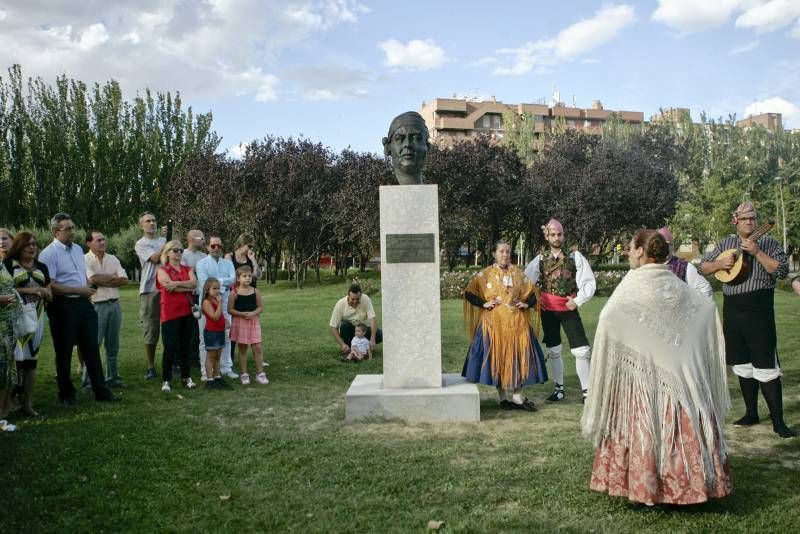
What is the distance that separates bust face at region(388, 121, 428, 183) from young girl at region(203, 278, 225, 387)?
3038mm

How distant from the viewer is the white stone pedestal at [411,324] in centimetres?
629

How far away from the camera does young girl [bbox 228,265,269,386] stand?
8.35 m

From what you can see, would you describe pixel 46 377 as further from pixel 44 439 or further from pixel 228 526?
pixel 228 526

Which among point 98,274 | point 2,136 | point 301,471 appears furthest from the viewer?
point 2,136

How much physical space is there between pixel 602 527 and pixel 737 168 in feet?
158

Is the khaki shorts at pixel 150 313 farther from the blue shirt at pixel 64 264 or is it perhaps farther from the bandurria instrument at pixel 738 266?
the bandurria instrument at pixel 738 266

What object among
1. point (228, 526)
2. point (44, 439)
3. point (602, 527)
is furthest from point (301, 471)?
point (44, 439)

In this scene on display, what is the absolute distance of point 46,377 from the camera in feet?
29.2

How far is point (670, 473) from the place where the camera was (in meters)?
3.80

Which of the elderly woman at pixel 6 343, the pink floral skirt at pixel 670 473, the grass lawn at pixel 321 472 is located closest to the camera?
the pink floral skirt at pixel 670 473

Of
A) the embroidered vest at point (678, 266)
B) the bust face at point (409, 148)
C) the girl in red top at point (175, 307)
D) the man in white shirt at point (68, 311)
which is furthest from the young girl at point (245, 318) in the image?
the embroidered vest at point (678, 266)

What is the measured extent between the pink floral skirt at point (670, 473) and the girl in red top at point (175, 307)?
18.8ft

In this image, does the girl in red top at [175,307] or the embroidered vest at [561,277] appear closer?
the embroidered vest at [561,277]

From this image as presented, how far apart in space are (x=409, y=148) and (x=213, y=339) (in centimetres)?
354
